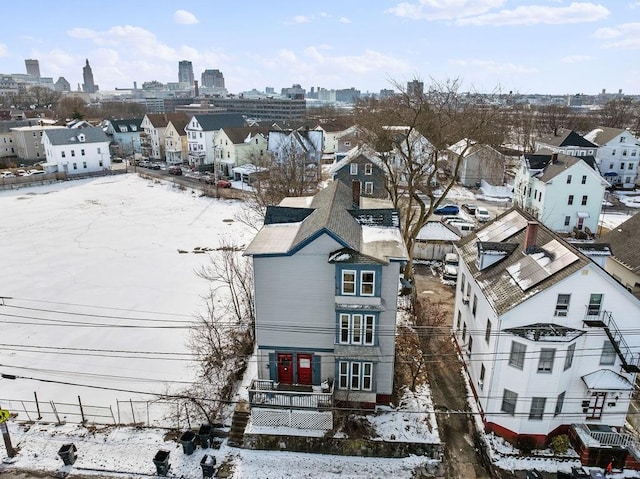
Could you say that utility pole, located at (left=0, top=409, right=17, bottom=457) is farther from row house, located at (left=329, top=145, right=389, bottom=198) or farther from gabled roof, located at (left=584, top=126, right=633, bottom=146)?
gabled roof, located at (left=584, top=126, right=633, bottom=146)

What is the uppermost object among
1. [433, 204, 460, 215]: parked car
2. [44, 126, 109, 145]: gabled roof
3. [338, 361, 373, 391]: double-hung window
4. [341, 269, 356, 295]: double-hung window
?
[44, 126, 109, 145]: gabled roof

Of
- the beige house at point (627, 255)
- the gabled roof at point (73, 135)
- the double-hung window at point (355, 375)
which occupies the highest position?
the gabled roof at point (73, 135)

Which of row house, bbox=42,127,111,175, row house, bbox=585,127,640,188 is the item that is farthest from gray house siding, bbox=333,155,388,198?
row house, bbox=42,127,111,175

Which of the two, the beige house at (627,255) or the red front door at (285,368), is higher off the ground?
the beige house at (627,255)

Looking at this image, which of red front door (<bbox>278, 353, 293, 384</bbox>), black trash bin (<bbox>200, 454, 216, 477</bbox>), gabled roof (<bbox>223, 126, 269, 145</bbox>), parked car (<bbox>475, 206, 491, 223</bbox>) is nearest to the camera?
black trash bin (<bbox>200, 454, 216, 477</bbox>)

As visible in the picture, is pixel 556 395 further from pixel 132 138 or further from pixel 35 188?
pixel 132 138

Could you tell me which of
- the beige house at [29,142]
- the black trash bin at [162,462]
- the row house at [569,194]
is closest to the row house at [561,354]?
the black trash bin at [162,462]

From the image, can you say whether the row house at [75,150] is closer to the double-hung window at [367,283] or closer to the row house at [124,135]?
the row house at [124,135]
